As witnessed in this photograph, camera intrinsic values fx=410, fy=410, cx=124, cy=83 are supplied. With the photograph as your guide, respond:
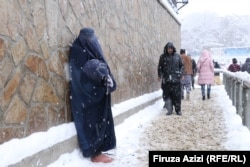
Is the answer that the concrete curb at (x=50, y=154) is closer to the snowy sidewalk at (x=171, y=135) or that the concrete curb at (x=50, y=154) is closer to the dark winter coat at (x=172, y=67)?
the snowy sidewalk at (x=171, y=135)

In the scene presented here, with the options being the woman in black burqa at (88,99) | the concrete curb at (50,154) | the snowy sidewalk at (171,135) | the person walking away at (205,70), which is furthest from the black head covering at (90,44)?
the person walking away at (205,70)

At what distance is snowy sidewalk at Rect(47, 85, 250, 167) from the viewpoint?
5012 mm

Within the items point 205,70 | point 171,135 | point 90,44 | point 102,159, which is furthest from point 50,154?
point 205,70

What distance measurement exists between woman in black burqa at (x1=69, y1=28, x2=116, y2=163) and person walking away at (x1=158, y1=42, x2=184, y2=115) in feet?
14.2

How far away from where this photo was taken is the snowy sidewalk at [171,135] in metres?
5.01

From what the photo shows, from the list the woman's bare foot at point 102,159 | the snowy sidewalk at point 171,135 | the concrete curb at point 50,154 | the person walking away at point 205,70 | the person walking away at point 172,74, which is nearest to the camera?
the concrete curb at point 50,154

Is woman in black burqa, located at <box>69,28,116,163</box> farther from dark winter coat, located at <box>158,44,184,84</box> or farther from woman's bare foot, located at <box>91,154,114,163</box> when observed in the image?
dark winter coat, located at <box>158,44,184,84</box>

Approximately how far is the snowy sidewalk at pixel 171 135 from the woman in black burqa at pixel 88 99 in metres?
0.20

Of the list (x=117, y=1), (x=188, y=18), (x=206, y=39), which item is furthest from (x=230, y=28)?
(x=117, y=1)

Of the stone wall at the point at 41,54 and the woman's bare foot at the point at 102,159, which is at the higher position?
the stone wall at the point at 41,54

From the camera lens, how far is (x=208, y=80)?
12617 mm

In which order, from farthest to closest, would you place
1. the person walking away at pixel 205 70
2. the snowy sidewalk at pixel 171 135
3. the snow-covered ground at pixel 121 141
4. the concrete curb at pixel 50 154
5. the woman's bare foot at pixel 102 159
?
the person walking away at pixel 205 70 < the snowy sidewalk at pixel 171 135 < the woman's bare foot at pixel 102 159 < the concrete curb at pixel 50 154 < the snow-covered ground at pixel 121 141

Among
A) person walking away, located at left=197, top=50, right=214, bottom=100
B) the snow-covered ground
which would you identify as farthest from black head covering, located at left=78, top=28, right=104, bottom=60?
person walking away, located at left=197, top=50, right=214, bottom=100

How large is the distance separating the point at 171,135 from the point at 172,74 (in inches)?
113
